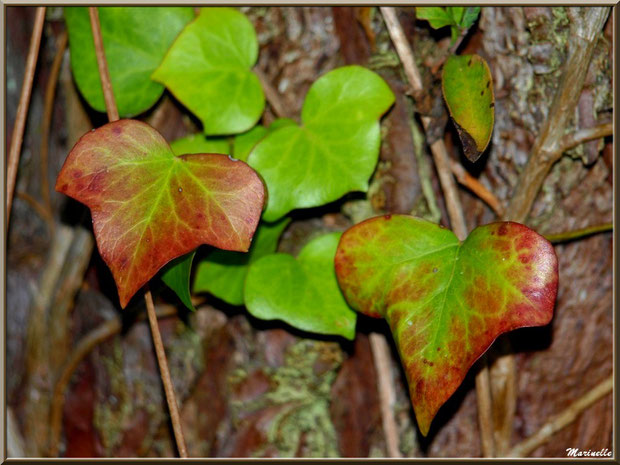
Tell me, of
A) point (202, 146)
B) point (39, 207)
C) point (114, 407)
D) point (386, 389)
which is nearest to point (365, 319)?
point (386, 389)

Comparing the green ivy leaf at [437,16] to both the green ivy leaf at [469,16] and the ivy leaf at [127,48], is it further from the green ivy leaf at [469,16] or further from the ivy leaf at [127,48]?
the ivy leaf at [127,48]

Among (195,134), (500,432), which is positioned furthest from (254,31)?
(500,432)

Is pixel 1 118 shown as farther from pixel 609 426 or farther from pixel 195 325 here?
pixel 609 426

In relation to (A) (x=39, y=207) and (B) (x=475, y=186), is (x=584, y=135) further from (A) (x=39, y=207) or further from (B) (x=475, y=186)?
(A) (x=39, y=207)

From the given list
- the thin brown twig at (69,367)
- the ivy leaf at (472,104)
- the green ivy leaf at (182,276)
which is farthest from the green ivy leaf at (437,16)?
the thin brown twig at (69,367)

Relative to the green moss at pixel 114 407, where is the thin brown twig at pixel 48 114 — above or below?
above

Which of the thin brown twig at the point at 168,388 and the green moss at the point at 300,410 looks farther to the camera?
the green moss at the point at 300,410
